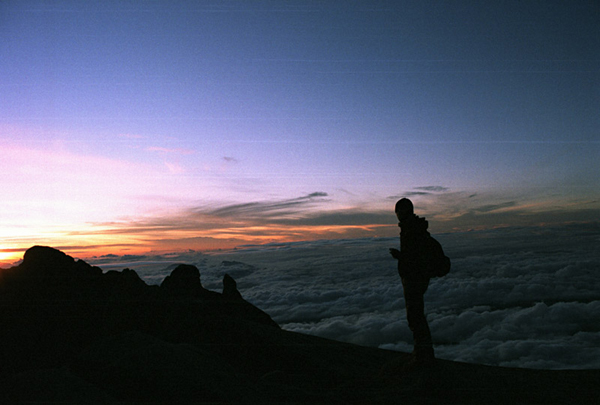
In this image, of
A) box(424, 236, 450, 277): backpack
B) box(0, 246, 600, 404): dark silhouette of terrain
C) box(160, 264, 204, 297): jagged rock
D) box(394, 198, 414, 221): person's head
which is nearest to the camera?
box(0, 246, 600, 404): dark silhouette of terrain

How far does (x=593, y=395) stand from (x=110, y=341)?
1559 centimetres

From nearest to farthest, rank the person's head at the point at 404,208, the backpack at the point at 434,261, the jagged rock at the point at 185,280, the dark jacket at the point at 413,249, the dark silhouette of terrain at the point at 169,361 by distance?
1. the dark silhouette of terrain at the point at 169,361
2. the backpack at the point at 434,261
3. the dark jacket at the point at 413,249
4. the person's head at the point at 404,208
5. the jagged rock at the point at 185,280

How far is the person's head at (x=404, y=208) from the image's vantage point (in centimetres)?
1170

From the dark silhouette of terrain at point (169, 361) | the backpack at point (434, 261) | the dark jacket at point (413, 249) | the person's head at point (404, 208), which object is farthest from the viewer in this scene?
the person's head at point (404, 208)

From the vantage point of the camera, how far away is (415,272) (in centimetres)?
1141

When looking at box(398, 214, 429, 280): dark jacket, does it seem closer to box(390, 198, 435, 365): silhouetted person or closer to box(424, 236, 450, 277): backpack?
box(390, 198, 435, 365): silhouetted person

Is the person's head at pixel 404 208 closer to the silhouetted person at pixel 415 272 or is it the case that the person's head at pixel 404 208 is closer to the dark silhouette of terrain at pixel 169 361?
the silhouetted person at pixel 415 272

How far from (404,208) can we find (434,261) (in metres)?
2.06

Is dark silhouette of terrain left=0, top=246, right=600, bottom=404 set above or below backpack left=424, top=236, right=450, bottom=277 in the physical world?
below

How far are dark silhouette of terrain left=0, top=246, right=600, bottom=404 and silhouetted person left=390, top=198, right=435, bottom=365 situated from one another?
3.24 feet

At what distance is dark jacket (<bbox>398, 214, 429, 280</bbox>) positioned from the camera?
1135 cm

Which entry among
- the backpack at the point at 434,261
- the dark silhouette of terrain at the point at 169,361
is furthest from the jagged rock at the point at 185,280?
the backpack at the point at 434,261

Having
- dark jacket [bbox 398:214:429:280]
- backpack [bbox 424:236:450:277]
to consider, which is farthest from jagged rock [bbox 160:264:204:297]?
backpack [bbox 424:236:450:277]

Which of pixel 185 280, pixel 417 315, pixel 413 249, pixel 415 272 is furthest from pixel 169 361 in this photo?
pixel 185 280
